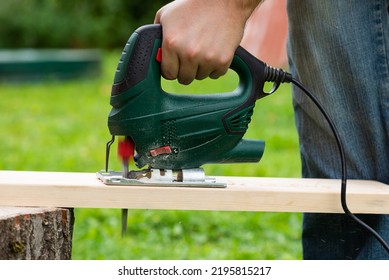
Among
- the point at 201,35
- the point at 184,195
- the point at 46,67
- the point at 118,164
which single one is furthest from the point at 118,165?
the point at 46,67

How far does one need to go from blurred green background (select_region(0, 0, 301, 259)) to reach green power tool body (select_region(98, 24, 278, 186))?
3.92ft

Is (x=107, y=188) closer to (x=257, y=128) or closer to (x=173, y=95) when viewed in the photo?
(x=173, y=95)

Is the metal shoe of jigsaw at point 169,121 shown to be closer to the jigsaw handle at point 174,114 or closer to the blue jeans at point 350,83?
the jigsaw handle at point 174,114

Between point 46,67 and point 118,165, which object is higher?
point 46,67

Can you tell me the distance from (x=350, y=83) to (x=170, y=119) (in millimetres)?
555

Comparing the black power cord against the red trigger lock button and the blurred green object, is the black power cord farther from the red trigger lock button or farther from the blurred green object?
the blurred green object

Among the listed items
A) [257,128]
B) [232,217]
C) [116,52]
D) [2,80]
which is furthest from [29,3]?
[232,217]

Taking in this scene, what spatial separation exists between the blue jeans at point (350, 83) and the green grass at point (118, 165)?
39.4 inches

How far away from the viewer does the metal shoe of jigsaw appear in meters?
1.95

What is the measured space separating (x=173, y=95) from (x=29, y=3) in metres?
14.6

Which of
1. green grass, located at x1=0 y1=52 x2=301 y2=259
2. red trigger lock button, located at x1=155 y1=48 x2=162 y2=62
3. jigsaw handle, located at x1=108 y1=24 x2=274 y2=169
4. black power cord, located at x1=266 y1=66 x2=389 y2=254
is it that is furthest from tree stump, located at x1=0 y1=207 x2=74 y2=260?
green grass, located at x1=0 y1=52 x2=301 y2=259

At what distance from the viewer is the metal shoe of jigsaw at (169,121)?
6.39 feet

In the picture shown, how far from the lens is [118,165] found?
186 inches

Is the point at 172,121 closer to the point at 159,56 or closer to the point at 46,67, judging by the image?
the point at 159,56
